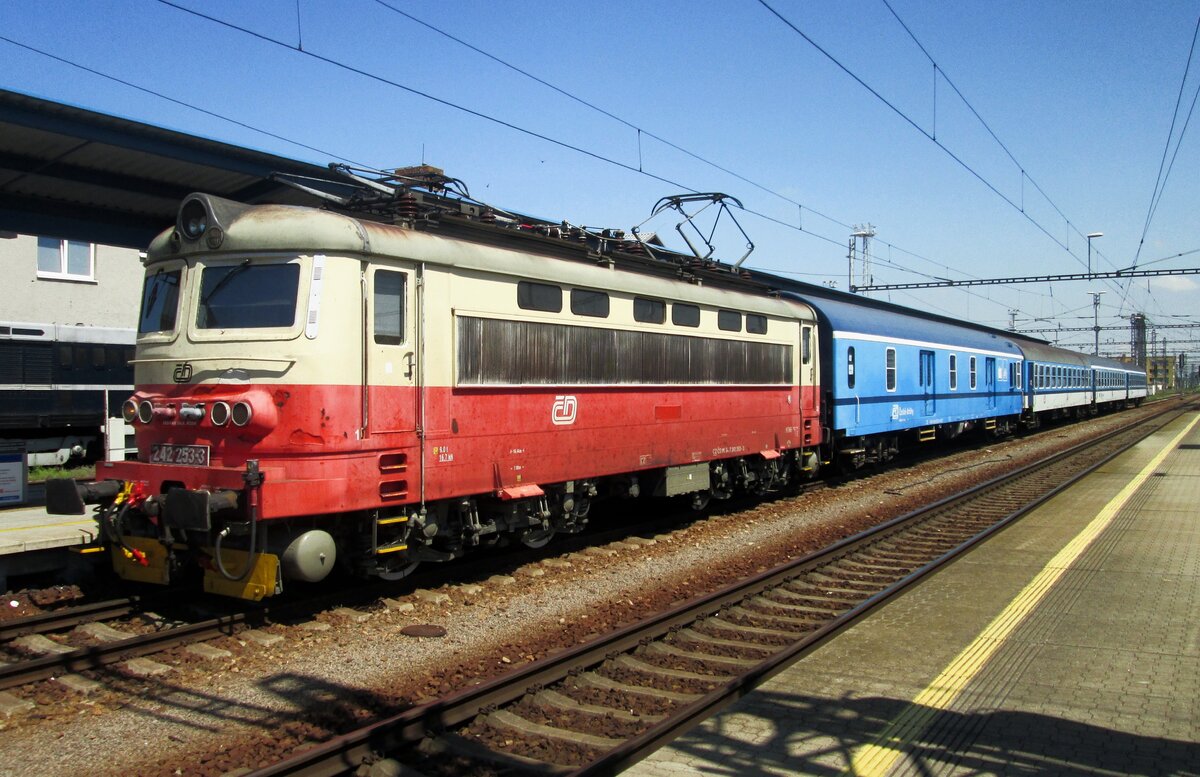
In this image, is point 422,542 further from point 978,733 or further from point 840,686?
point 978,733

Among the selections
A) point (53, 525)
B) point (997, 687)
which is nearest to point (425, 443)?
point (997, 687)

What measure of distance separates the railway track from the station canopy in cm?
741

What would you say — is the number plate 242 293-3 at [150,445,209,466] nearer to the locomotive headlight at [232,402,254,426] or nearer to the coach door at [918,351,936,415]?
the locomotive headlight at [232,402,254,426]

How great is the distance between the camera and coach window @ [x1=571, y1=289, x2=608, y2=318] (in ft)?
33.1

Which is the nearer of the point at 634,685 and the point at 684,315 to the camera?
the point at 634,685

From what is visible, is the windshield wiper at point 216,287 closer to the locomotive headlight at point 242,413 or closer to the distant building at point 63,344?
the locomotive headlight at point 242,413

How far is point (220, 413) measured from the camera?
7285 millimetres

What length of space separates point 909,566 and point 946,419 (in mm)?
14743

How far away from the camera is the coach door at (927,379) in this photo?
22.0m

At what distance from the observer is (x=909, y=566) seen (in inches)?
399

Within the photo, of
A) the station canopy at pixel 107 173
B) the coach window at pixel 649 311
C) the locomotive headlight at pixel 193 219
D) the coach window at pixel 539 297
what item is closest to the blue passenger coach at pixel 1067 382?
the coach window at pixel 649 311

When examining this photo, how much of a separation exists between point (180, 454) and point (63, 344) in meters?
15.0

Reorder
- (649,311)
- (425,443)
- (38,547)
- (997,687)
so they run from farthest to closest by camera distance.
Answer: (649,311), (38,547), (425,443), (997,687)

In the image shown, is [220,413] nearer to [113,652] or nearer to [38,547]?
[113,652]
